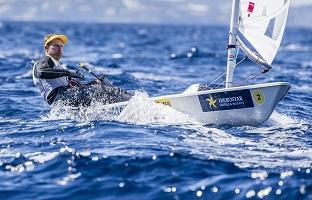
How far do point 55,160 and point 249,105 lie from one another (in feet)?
14.1

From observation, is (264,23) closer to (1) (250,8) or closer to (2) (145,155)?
(1) (250,8)

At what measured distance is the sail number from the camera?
11008 millimetres

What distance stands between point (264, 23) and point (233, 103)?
5.73 ft

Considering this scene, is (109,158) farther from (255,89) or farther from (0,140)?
(255,89)

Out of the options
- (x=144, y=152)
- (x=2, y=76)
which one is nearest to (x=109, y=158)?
(x=144, y=152)

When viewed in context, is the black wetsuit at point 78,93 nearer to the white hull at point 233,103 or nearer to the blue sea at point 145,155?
the blue sea at point 145,155

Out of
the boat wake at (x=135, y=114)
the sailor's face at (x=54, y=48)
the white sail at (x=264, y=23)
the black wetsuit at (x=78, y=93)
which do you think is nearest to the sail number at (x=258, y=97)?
the white sail at (x=264, y=23)

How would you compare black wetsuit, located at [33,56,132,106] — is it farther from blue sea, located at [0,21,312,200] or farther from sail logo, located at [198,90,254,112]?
sail logo, located at [198,90,254,112]

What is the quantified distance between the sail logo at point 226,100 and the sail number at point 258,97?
0.31ft

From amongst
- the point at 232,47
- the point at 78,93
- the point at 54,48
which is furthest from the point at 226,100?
the point at 54,48

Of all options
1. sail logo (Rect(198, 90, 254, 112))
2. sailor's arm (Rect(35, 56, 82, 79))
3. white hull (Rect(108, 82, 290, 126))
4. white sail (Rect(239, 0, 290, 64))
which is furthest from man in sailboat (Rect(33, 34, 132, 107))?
white sail (Rect(239, 0, 290, 64))

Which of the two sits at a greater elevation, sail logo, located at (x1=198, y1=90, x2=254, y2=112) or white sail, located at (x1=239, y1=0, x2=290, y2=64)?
white sail, located at (x1=239, y1=0, x2=290, y2=64)

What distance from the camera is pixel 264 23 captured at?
1152 cm

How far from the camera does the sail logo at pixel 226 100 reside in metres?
11.1
